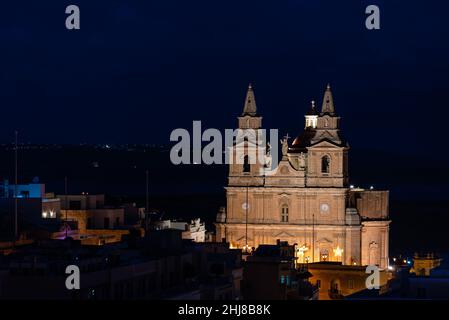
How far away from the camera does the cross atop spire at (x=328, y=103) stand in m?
110

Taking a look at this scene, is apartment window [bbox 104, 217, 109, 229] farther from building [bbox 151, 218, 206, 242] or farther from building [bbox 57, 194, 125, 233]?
building [bbox 151, 218, 206, 242]

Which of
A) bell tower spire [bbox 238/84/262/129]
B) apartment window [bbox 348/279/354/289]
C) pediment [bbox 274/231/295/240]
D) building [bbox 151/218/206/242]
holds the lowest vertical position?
apartment window [bbox 348/279/354/289]

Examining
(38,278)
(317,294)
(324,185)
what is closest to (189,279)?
(38,278)

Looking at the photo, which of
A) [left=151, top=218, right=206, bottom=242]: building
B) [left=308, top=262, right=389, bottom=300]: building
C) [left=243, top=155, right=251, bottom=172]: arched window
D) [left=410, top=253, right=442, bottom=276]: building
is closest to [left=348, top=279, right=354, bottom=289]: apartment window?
[left=308, top=262, right=389, bottom=300]: building

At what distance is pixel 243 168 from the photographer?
113m

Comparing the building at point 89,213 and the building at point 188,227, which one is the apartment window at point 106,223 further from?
the building at point 188,227

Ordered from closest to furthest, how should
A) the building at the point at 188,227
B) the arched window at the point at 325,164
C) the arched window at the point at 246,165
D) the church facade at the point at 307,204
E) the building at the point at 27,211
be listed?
the building at the point at 27,211
the building at the point at 188,227
the church facade at the point at 307,204
the arched window at the point at 325,164
the arched window at the point at 246,165

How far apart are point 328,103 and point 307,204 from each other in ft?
19.4

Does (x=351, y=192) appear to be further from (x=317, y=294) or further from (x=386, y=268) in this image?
(x=317, y=294)

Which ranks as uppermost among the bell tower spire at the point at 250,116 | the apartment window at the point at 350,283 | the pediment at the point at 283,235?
the bell tower spire at the point at 250,116

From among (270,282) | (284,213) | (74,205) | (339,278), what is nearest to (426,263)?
(339,278)

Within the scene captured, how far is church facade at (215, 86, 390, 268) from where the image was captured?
4333 inches

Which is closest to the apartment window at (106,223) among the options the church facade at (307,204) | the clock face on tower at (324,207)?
the church facade at (307,204)

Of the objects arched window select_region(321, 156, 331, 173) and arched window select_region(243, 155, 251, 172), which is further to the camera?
arched window select_region(243, 155, 251, 172)
